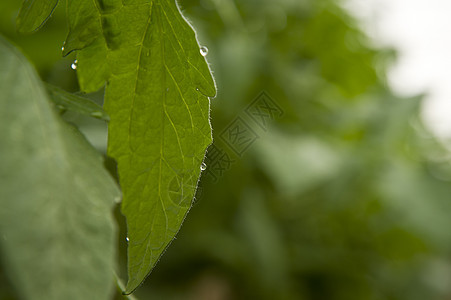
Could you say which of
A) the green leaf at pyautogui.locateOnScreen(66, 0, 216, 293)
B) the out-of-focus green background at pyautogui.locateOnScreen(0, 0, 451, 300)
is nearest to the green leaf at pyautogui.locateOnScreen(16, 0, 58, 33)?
the green leaf at pyautogui.locateOnScreen(66, 0, 216, 293)

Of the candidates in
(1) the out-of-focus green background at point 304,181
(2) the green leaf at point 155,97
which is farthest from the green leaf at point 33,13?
(1) the out-of-focus green background at point 304,181

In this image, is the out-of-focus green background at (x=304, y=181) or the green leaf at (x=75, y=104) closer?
the green leaf at (x=75, y=104)

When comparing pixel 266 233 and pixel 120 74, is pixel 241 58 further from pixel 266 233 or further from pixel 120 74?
pixel 120 74

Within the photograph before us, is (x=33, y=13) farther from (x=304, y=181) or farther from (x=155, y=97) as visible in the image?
(x=304, y=181)

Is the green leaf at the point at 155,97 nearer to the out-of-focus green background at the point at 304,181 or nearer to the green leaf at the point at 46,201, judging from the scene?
the green leaf at the point at 46,201

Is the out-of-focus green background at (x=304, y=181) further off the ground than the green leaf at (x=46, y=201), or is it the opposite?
the green leaf at (x=46, y=201)

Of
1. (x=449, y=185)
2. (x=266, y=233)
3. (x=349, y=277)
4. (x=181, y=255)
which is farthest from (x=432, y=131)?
(x=181, y=255)
